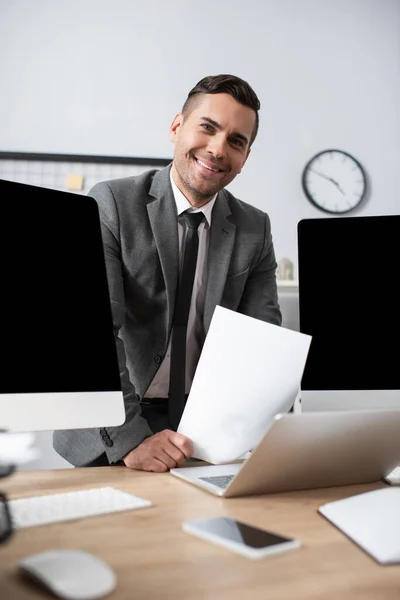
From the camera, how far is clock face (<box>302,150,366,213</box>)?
12.0ft

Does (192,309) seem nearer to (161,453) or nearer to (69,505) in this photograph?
(161,453)

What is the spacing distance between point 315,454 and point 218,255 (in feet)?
→ 2.58

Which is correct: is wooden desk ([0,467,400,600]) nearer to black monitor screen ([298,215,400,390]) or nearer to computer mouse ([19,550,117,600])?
computer mouse ([19,550,117,600])

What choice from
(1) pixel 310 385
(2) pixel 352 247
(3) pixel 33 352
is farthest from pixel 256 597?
(2) pixel 352 247

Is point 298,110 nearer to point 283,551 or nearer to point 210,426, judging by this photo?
point 210,426

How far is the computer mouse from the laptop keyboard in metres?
0.41

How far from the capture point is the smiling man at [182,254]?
1.50 meters

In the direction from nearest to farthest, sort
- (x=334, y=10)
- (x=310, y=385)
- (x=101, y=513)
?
1. (x=101, y=513)
2. (x=310, y=385)
3. (x=334, y=10)

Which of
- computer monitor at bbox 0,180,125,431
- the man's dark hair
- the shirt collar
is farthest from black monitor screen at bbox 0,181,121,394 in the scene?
the man's dark hair

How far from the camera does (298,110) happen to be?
369 cm

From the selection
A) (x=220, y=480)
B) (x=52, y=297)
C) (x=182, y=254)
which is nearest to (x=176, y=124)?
(x=182, y=254)

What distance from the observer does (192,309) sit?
1616 millimetres

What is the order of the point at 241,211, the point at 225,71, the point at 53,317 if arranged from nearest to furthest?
the point at 53,317 < the point at 241,211 < the point at 225,71

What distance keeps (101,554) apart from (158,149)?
305 centimetres
